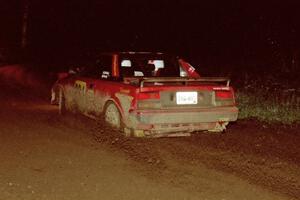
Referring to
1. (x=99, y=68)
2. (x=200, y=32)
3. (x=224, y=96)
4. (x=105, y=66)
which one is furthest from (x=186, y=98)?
(x=200, y=32)

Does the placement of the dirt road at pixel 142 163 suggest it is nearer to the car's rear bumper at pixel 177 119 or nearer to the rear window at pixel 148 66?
the car's rear bumper at pixel 177 119

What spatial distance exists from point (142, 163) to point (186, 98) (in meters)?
1.65

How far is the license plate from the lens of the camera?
8.53m

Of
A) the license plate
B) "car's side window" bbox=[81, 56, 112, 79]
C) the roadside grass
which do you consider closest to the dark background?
the roadside grass

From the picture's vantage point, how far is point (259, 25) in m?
22.6

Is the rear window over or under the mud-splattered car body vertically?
over

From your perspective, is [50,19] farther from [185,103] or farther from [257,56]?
[185,103]

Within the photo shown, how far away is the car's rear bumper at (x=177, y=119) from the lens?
27.3ft

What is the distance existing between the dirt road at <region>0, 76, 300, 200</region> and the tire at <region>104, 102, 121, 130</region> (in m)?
0.19

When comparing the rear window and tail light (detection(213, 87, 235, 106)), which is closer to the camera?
tail light (detection(213, 87, 235, 106))

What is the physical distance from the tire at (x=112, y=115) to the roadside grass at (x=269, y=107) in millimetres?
3655

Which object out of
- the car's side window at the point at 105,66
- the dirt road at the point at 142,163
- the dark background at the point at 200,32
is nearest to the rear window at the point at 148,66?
the car's side window at the point at 105,66

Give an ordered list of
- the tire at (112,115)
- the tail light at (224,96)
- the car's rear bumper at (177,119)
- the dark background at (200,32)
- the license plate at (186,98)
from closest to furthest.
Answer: the car's rear bumper at (177,119)
the license plate at (186,98)
the tail light at (224,96)
the tire at (112,115)
the dark background at (200,32)

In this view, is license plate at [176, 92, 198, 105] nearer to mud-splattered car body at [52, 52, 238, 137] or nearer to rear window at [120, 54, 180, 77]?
mud-splattered car body at [52, 52, 238, 137]
